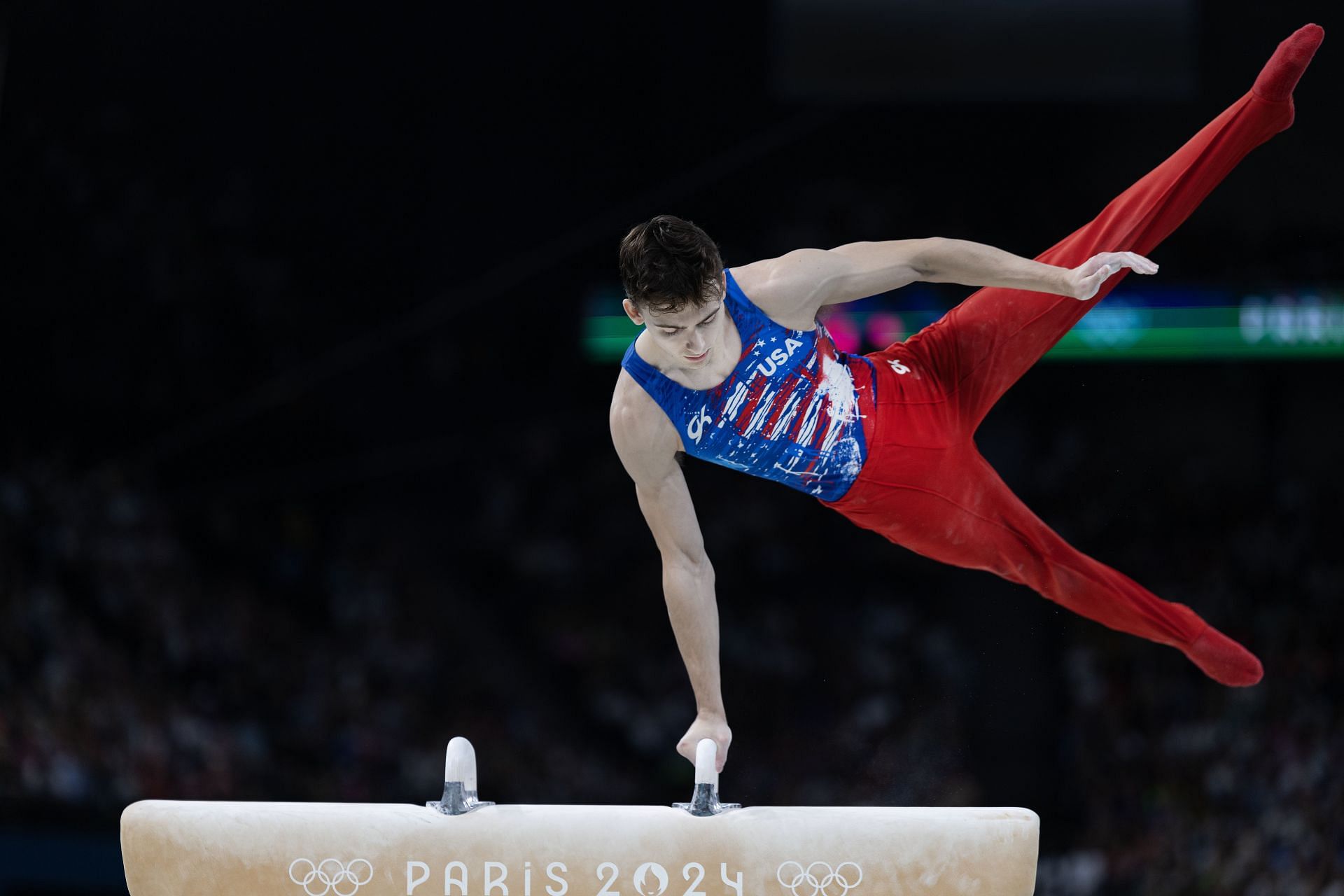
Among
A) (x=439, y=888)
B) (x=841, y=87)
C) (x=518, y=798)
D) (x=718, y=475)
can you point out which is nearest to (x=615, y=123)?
(x=841, y=87)

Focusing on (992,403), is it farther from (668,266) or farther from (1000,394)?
(668,266)

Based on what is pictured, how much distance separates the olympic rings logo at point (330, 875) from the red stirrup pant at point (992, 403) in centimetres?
165

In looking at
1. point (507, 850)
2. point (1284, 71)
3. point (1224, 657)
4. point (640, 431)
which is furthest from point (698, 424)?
point (1284, 71)

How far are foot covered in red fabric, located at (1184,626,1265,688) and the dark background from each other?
16.9ft

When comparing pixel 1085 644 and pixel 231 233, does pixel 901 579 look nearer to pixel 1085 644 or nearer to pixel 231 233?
pixel 1085 644

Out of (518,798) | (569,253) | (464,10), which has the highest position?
(464,10)

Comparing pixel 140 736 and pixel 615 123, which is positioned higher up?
pixel 615 123

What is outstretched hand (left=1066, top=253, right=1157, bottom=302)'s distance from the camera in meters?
3.40

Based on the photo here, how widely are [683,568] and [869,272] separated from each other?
3.11ft

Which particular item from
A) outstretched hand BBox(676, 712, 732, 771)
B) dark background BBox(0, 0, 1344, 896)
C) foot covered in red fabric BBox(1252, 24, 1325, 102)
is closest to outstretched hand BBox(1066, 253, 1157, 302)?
foot covered in red fabric BBox(1252, 24, 1325, 102)

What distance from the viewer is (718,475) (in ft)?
40.7

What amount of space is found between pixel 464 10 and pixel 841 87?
11.8 ft

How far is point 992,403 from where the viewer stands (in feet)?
13.0

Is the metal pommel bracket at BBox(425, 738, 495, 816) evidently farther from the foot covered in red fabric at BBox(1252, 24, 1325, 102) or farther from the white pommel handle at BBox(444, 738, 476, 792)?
the foot covered in red fabric at BBox(1252, 24, 1325, 102)
